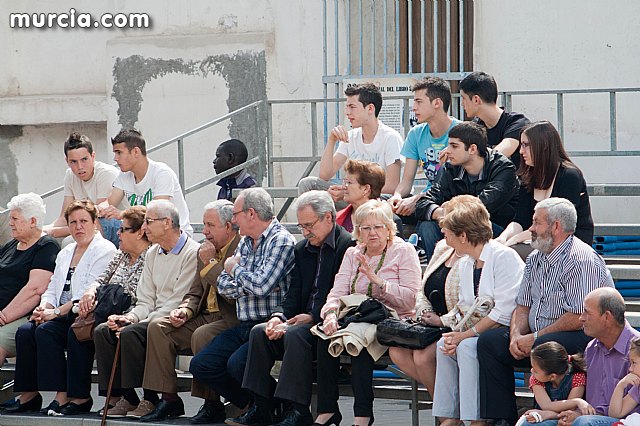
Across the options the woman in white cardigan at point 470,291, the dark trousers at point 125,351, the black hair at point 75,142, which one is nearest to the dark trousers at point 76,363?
the dark trousers at point 125,351

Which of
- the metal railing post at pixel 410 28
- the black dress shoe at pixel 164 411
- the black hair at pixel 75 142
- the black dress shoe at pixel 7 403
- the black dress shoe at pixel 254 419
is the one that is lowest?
the black dress shoe at pixel 7 403

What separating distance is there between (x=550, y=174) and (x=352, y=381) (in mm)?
1789

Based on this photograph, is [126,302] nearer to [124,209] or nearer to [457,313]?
[124,209]

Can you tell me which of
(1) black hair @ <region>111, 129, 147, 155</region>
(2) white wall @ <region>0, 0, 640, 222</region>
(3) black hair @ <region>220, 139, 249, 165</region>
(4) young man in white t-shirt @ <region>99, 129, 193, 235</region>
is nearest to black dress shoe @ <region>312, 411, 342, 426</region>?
(4) young man in white t-shirt @ <region>99, 129, 193, 235</region>

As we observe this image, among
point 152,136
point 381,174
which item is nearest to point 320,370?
point 381,174

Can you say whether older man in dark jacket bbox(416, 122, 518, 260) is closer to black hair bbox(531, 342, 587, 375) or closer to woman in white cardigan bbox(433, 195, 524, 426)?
woman in white cardigan bbox(433, 195, 524, 426)

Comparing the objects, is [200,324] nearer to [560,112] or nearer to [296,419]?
[296,419]

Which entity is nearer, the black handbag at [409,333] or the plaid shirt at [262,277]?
the black handbag at [409,333]

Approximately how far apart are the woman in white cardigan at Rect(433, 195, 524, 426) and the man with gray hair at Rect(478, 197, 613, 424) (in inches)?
3.5

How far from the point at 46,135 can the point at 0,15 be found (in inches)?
55.9

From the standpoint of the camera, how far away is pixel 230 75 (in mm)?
13633

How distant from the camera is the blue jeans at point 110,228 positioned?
1060 centimetres

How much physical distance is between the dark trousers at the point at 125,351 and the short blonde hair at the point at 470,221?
2.54 m

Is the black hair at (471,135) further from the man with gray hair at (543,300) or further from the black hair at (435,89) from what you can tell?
the man with gray hair at (543,300)
